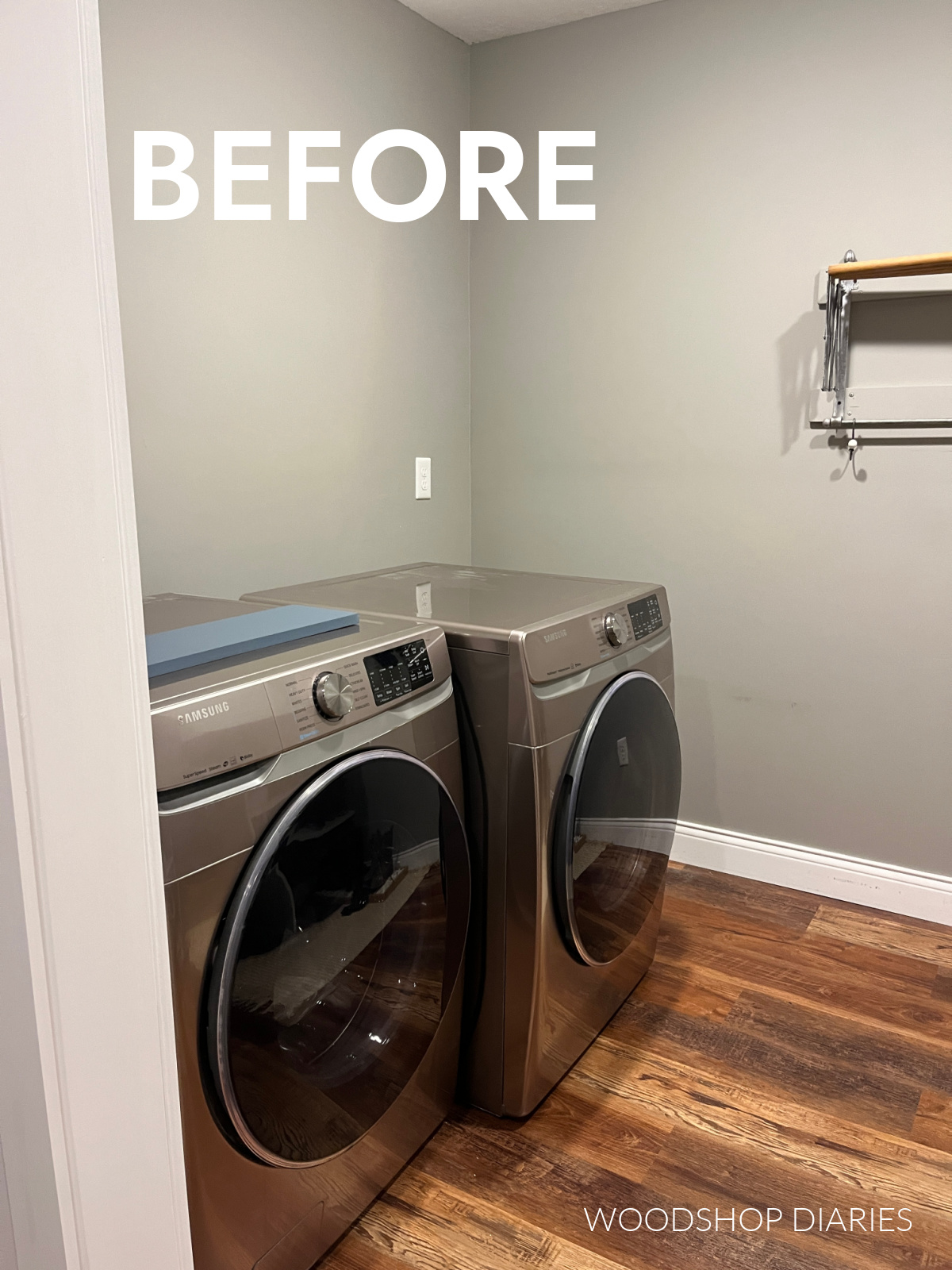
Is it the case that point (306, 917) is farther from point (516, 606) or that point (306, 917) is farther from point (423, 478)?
point (423, 478)

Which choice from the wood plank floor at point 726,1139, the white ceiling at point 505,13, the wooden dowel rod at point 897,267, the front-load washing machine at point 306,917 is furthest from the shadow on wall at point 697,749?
the white ceiling at point 505,13

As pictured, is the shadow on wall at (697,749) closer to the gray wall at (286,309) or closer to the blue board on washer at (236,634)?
the gray wall at (286,309)

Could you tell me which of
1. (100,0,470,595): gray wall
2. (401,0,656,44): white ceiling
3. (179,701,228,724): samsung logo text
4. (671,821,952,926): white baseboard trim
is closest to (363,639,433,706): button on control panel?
(179,701,228,724): samsung logo text

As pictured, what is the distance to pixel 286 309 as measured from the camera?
2145mm

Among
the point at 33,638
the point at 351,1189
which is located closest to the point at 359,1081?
the point at 351,1189

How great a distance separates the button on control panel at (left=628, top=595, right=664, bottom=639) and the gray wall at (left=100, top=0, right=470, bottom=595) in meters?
0.83

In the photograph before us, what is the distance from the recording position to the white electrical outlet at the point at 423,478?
8.66ft

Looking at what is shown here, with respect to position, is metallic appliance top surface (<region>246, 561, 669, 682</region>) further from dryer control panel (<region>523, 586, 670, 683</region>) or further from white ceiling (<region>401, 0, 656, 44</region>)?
white ceiling (<region>401, 0, 656, 44</region>)

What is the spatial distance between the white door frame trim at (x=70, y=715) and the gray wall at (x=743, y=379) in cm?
199

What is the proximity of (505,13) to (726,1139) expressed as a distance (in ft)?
8.53

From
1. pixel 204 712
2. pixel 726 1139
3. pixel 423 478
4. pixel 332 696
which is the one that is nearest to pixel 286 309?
pixel 423 478

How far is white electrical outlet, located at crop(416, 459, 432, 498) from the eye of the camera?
2639mm

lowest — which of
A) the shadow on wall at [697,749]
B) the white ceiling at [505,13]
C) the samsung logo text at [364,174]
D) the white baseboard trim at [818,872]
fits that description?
the white baseboard trim at [818,872]

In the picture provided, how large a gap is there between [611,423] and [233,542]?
1.13 meters
